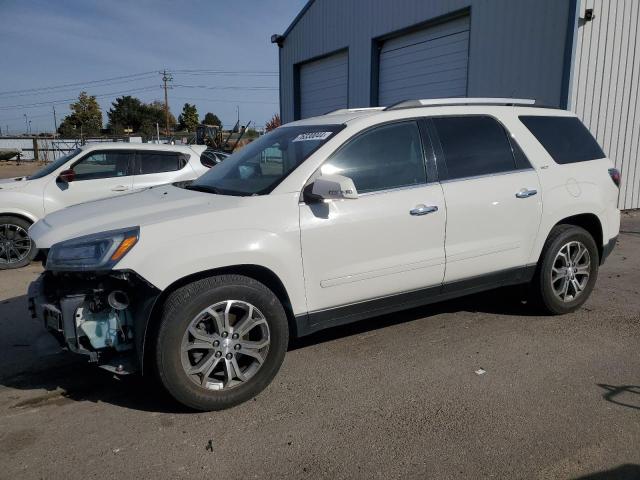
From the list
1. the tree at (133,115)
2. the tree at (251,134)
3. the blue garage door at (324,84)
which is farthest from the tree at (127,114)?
the blue garage door at (324,84)

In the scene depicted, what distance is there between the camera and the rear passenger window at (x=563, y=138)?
4.47 m

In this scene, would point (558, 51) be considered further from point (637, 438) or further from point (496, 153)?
point (637, 438)

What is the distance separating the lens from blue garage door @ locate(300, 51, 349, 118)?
1570cm

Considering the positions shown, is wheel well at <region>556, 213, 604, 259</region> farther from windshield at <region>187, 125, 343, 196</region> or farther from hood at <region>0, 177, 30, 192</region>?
hood at <region>0, 177, 30, 192</region>

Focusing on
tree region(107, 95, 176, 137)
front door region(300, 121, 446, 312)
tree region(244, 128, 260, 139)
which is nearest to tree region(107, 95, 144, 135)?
tree region(107, 95, 176, 137)

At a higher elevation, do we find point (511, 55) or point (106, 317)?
point (511, 55)

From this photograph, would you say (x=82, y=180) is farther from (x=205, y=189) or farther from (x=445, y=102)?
(x=445, y=102)

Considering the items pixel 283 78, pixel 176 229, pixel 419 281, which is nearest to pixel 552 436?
pixel 419 281

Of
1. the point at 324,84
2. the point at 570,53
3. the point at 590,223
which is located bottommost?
the point at 590,223

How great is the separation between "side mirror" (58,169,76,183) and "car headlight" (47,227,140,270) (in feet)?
15.5

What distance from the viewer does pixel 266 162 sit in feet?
12.8

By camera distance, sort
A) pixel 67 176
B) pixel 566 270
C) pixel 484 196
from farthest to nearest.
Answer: pixel 67 176 → pixel 566 270 → pixel 484 196

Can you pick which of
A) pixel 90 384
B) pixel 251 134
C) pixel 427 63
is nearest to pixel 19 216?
pixel 90 384

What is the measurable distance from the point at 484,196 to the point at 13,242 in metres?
6.21
